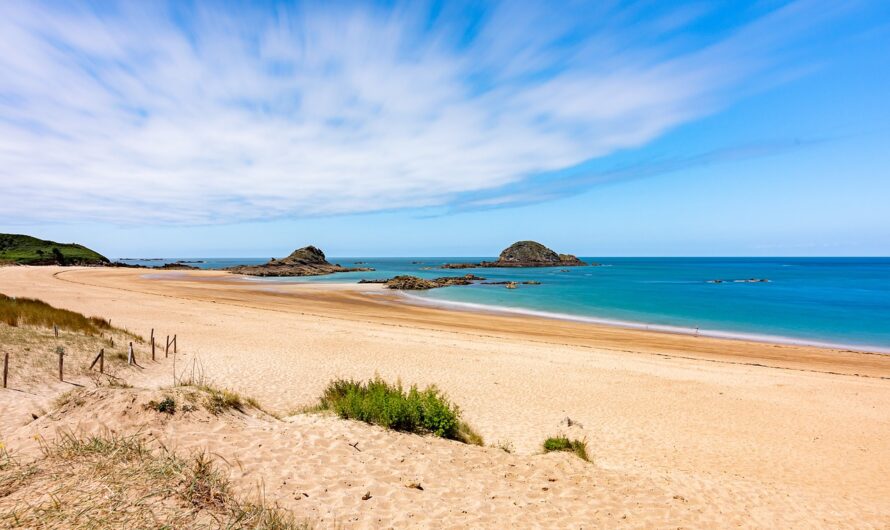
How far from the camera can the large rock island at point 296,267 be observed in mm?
93562

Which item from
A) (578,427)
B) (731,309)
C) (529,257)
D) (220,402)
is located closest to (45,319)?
(220,402)

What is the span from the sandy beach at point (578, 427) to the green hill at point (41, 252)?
93.5m

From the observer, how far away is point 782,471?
9828 millimetres

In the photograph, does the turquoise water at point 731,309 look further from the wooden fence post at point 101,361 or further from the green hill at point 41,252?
the green hill at point 41,252

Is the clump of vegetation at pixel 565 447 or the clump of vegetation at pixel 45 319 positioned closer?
the clump of vegetation at pixel 565 447

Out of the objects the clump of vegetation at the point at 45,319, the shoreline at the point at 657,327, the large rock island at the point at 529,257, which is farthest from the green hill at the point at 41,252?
the large rock island at the point at 529,257

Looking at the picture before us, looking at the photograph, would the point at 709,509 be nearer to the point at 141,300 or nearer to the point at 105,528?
the point at 105,528

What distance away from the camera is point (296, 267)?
100438 mm

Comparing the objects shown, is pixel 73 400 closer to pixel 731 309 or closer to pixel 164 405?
pixel 164 405

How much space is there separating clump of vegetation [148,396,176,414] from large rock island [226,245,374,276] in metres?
90.0

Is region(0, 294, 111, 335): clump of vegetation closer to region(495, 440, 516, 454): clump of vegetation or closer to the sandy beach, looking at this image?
the sandy beach

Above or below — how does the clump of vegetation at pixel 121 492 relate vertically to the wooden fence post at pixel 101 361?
above

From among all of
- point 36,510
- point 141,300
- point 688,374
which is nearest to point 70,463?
point 36,510

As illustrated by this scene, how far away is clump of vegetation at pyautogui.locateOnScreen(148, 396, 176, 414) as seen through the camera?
7.46m
